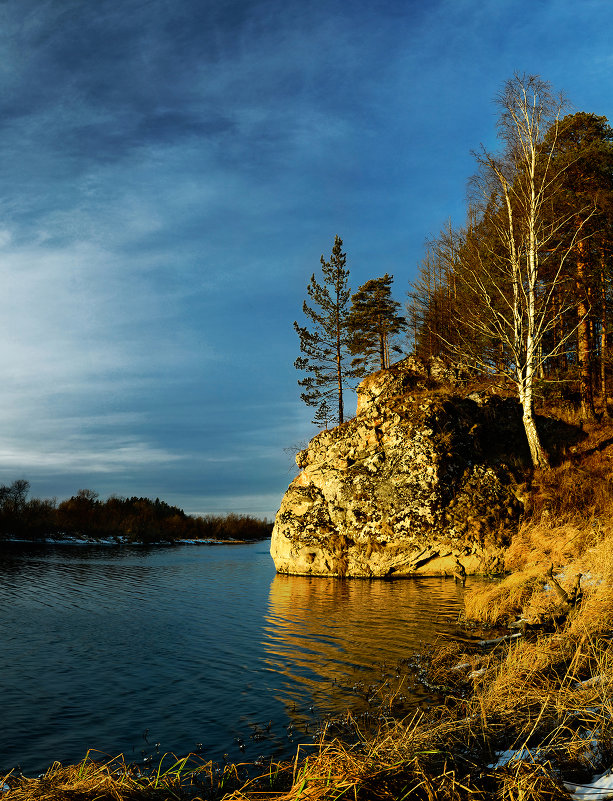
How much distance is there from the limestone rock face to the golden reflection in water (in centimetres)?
285

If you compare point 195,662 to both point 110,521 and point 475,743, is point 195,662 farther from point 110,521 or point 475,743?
point 110,521

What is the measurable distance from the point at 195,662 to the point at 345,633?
3799 mm

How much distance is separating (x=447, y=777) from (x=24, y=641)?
12.6m

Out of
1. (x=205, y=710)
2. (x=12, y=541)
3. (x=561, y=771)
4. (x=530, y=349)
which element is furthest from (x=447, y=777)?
(x=12, y=541)

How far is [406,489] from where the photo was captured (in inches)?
998

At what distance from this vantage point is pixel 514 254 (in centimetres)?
2392

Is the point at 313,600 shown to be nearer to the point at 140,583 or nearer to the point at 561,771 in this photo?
the point at 140,583

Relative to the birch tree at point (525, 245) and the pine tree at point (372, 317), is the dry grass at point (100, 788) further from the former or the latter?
the pine tree at point (372, 317)

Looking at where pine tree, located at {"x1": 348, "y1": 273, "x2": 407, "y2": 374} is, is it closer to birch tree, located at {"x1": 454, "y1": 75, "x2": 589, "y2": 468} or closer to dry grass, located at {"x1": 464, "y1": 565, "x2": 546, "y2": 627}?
birch tree, located at {"x1": 454, "y1": 75, "x2": 589, "y2": 468}

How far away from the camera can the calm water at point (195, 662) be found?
6957 millimetres

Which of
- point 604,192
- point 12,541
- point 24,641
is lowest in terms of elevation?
point 12,541

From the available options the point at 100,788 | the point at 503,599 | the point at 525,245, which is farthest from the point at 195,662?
the point at 525,245

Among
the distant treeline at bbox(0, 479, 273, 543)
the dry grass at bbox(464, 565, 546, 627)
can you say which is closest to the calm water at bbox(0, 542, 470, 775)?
the dry grass at bbox(464, 565, 546, 627)

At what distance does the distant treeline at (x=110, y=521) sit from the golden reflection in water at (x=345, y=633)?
5461 cm
